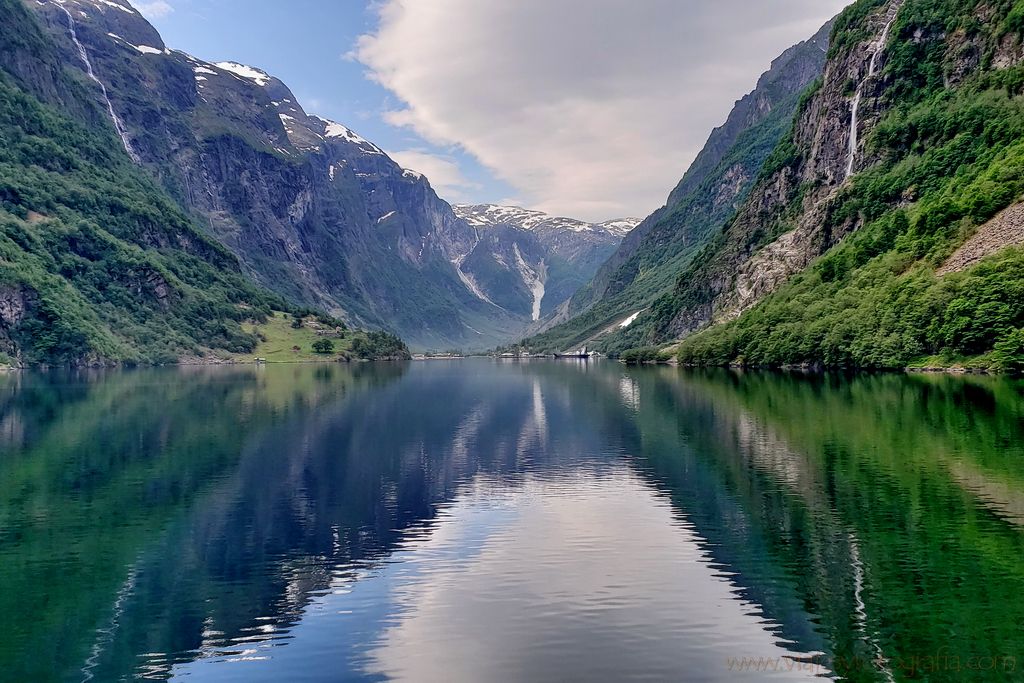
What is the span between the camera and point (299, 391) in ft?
536

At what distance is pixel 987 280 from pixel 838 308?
2004 inches

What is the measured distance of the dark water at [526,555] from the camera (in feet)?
88.3

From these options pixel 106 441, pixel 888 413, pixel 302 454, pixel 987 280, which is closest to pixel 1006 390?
pixel 888 413

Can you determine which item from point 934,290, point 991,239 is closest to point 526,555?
point 934,290

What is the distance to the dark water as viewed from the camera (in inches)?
1060

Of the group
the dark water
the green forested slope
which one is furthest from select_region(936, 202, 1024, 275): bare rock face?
the dark water

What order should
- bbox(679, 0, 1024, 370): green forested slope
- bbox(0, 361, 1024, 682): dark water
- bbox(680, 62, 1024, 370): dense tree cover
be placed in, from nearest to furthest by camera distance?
bbox(0, 361, 1024, 682): dark water
bbox(679, 0, 1024, 370): green forested slope
bbox(680, 62, 1024, 370): dense tree cover

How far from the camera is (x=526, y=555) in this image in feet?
129

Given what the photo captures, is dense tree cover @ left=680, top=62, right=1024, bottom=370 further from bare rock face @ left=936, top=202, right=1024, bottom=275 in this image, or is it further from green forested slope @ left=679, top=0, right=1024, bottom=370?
bare rock face @ left=936, top=202, right=1024, bottom=275

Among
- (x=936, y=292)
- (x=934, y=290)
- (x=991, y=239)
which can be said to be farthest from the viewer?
(x=991, y=239)

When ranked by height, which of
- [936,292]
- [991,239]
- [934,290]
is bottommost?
[936,292]

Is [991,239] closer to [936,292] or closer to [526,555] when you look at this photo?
[936,292]

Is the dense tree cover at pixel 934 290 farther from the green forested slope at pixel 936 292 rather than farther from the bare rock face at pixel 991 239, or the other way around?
the bare rock face at pixel 991 239

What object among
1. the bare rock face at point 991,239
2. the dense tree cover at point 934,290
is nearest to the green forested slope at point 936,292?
the dense tree cover at point 934,290
